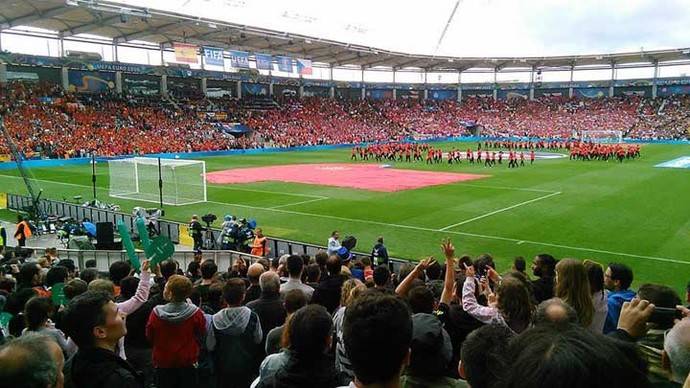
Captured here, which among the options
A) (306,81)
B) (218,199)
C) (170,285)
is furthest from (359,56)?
(170,285)

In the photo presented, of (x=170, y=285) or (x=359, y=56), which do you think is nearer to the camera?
(x=170, y=285)

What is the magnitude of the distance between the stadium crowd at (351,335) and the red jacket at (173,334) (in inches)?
0.4

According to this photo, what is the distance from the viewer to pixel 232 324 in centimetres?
523

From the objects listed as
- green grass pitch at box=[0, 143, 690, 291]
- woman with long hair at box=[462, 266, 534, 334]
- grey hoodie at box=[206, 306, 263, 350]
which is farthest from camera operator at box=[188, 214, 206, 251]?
woman with long hair at box=[462, 266, 534, 334]

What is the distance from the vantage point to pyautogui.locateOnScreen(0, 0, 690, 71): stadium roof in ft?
155

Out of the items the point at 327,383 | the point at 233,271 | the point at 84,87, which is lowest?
the point at 233,271

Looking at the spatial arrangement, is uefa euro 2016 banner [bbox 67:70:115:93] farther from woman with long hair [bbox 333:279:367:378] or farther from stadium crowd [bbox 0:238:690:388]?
woman with long hair [bbox 333:279:367:378]

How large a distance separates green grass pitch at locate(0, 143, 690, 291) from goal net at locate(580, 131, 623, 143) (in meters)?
37.5

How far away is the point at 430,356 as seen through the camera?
343cm

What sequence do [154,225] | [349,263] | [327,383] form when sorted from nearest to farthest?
[327,383]
[349,263]
[154,225]

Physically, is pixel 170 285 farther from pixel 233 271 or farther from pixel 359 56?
pixel 359 56

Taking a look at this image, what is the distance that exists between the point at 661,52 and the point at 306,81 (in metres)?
51.0

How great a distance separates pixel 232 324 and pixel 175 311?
552 mm

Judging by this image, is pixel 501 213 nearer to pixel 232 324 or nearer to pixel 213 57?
pixel 232 324
